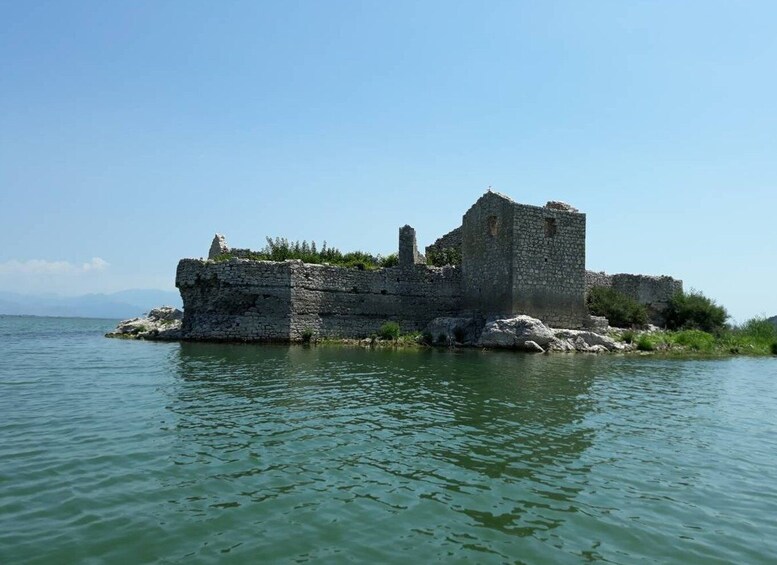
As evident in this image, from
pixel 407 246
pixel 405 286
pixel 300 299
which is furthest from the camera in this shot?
pixel 407 246

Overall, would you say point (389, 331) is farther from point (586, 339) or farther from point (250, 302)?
point (586, 339)

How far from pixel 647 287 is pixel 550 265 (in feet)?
28.6

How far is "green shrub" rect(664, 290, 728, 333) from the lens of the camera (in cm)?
2792

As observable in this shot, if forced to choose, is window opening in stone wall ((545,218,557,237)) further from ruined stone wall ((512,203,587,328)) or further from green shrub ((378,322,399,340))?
green shrub ((378,322,399,340))

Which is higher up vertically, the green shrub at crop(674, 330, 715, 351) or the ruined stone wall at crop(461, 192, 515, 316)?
the ruined stone wall at crop(461, 192, 515, 316)

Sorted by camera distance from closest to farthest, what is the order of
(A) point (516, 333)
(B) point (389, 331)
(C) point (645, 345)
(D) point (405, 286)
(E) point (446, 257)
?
1. (A) point (516, 333)
2. (C) point (645, 345)
3. (B) point (389, 331)
4. (D) point (405, 286)
5. (E) point (446, 257)

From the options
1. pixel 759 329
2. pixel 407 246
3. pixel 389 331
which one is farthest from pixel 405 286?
pixel 759 329

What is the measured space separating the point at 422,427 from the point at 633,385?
6959 millimetres

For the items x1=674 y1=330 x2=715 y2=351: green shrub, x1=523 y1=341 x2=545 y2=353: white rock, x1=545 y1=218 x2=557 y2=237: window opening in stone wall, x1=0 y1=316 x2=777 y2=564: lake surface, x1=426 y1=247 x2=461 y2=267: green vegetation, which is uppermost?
x1=545 y1=218 x2=557 y2=237: window opening in stone wall

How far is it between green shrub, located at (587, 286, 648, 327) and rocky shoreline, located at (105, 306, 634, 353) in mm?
1742

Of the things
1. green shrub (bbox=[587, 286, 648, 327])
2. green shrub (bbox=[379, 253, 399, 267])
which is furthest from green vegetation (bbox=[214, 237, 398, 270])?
green shrub (bbox=[587, 286, 648, 327])

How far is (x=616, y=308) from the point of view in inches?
1006

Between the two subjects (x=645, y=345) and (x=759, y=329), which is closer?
(x=645, y=345)

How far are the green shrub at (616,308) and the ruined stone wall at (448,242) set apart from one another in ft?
23.7
